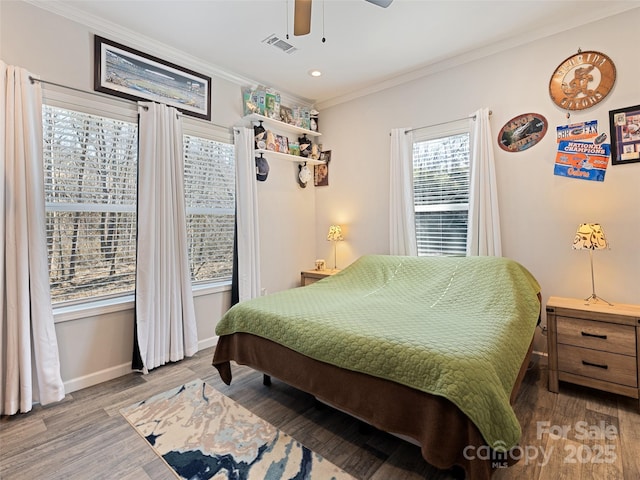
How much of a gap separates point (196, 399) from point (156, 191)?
1.72m

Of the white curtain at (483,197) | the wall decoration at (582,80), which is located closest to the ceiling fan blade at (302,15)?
the white curtain at (483,197)

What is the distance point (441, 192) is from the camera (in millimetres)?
3332

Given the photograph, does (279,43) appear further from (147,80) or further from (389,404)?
(389,404)

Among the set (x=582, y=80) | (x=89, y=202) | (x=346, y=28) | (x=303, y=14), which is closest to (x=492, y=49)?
(x=582, y=80)

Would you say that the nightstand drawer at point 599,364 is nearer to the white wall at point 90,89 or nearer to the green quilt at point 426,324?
the green quilt at point 426,324

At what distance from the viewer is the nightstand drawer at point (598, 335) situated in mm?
2029

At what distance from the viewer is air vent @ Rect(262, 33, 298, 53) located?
271 centimetres

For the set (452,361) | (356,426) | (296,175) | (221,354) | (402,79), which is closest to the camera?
(452,361)

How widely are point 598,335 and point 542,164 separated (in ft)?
4.68

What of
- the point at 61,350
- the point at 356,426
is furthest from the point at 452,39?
Result: the point at 61,350

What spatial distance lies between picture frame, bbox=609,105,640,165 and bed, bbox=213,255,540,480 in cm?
110

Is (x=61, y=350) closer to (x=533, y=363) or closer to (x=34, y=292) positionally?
(x=34, y=292)

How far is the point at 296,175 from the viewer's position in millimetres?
4129

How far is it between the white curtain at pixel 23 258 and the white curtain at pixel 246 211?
1595 mm
